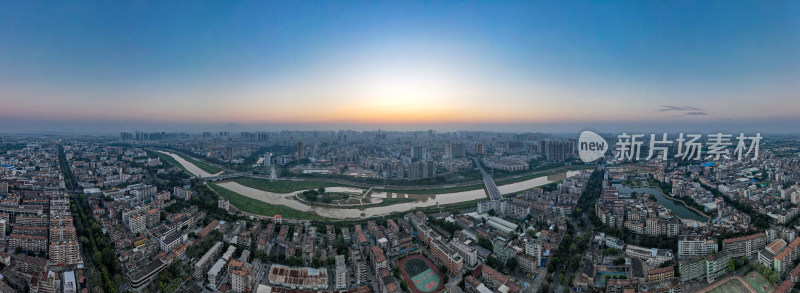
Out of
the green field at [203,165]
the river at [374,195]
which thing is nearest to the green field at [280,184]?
the river at [374,195]

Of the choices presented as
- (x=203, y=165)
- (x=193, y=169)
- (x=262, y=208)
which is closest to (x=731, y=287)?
(x=262, y=208)

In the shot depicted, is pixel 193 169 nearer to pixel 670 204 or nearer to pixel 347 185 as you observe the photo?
pixel 347 185

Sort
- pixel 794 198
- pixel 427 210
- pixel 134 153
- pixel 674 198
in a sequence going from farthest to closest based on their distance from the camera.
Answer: pixel 134 153
pixel 674 198
pixel 427 210
pixel 794 198

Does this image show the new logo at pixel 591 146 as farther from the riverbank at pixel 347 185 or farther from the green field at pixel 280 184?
the green field at pixel 280 184

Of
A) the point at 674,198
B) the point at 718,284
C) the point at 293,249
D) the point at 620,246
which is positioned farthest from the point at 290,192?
the point at 674,198

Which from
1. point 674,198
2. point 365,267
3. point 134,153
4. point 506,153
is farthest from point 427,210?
point 134,153

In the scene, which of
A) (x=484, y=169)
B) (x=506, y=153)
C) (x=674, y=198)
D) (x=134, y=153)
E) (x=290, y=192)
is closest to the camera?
(x=674, y=198)

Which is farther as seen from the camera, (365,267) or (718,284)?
(365,267)

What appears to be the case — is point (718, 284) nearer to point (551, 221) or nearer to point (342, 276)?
Answer: point (551, 221)

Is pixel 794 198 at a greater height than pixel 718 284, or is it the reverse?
pixel 794 198
